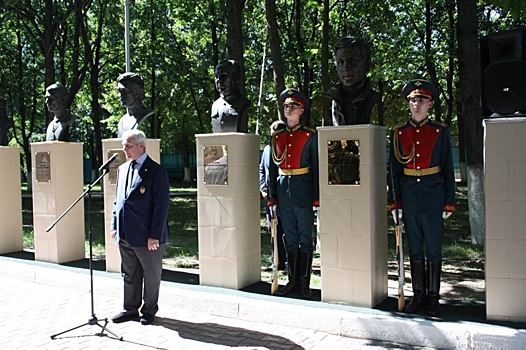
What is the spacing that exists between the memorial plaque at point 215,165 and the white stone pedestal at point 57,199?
2.69 metres

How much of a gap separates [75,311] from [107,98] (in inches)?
794

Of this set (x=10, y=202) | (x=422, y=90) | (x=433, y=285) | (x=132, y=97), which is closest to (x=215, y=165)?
(x=132, y=97)

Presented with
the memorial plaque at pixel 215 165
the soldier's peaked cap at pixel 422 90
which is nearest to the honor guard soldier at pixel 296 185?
the memorial plaque at pixel 215 165

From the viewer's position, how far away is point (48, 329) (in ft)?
17.4

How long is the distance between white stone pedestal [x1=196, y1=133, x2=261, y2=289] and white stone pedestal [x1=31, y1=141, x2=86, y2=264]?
2608 mm

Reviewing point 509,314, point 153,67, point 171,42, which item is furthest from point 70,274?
point 171,42

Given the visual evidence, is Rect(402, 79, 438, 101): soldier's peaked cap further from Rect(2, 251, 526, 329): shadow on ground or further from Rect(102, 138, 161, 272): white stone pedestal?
Rect(102, 138, 161, 272): white stone pedestal

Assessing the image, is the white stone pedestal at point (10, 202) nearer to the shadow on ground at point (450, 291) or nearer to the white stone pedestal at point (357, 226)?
the shadow on ground at point (450, 291)

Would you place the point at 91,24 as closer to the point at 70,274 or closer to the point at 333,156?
the point at 70,274

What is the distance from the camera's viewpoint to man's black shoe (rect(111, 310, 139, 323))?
5398mm

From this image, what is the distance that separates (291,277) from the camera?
583 centimetres

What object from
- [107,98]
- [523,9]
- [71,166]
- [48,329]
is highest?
[107,98]

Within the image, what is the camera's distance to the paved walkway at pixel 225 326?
4.55m

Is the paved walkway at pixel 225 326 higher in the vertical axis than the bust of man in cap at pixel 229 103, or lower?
lower
